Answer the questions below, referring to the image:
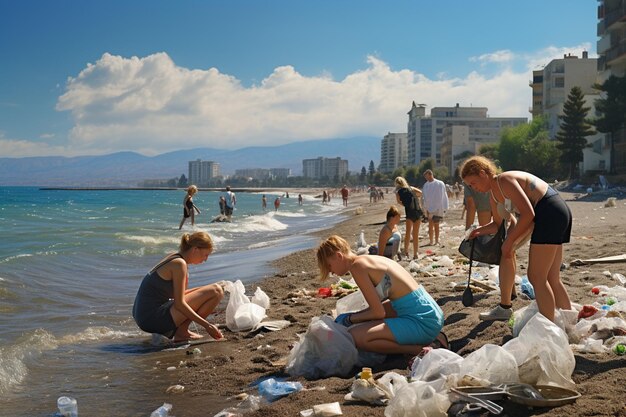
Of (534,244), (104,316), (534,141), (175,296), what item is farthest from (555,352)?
(534,141)

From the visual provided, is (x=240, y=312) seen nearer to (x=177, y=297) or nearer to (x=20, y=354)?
(x=177, y=297)

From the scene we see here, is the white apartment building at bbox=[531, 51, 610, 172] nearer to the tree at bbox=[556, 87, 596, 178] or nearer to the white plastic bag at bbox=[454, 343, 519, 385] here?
the tree at bbox=[556, 87, 596, 178]

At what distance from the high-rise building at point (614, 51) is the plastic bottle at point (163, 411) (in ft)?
151

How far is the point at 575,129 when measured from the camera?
172ft

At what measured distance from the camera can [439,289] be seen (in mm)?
8172

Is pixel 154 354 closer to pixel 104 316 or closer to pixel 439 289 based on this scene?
pixel 104 316

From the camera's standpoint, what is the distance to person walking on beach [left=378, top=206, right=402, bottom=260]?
9.93m

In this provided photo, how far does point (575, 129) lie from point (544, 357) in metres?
52.5

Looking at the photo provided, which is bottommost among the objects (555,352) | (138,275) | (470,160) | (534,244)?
(138,275)

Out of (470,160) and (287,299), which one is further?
(287,299)

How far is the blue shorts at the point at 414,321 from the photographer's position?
17.2ft

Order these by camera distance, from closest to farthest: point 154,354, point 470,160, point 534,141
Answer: point 470,160 < point 154,354 < point 534,141

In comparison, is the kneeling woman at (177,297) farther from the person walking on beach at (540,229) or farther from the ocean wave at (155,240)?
the ocean wave at (155,240)

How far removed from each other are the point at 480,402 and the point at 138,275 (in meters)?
10.6
